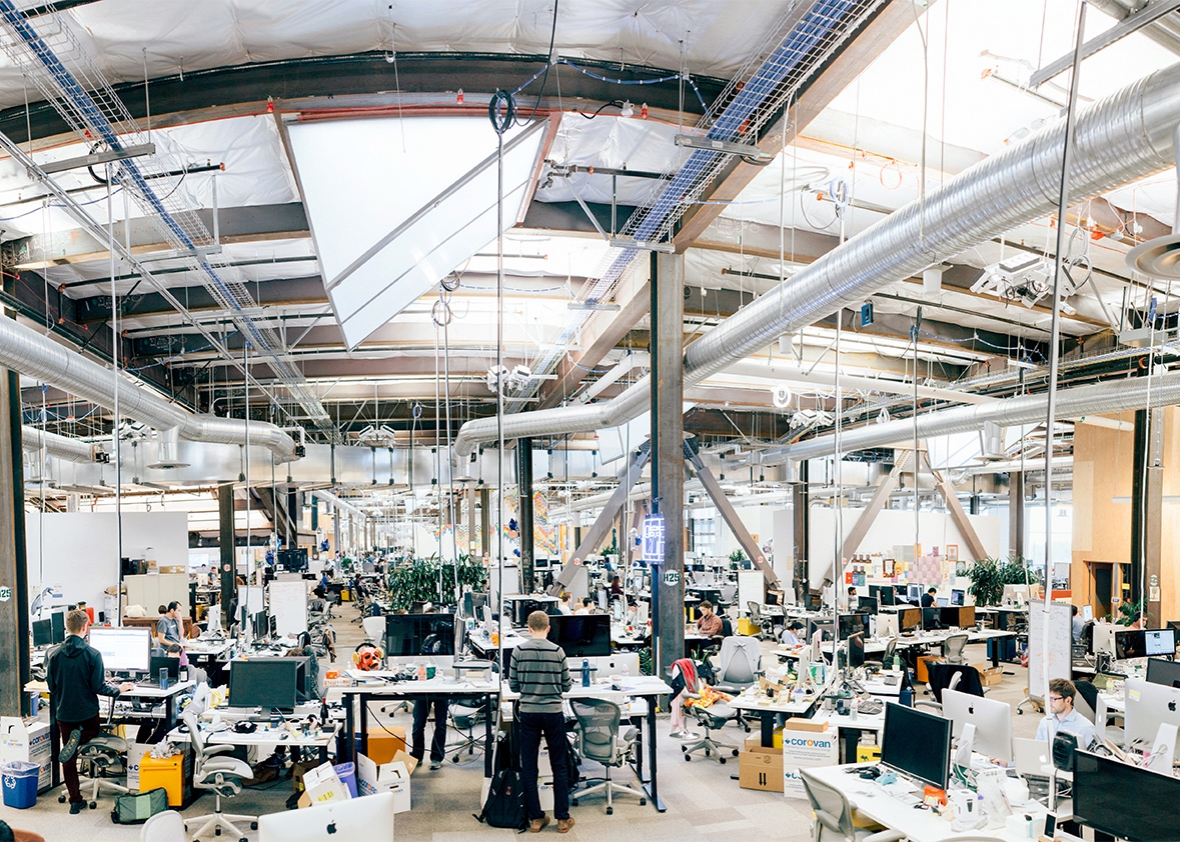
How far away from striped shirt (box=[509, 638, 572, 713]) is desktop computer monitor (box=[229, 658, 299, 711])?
190 centimetres

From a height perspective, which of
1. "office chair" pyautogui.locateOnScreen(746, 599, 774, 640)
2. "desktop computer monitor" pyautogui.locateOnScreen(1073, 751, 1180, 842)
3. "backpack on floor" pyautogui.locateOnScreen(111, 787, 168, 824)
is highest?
"desktop computer monitor" pyautogui.locateOnScreen(1073, 751, 1180, 842)

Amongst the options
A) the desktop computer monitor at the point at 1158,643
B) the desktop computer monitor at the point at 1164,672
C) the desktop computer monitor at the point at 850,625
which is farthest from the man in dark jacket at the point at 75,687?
the desktop computer monitor at the point at 1158,643

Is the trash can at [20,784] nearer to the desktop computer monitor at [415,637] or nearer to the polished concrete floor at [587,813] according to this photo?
the polished concrete floor at [587,813]

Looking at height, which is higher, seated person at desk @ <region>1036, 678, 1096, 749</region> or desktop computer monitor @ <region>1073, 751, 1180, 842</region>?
desktop computer monitor @ <region>1073, 751, 1180, 842</region>

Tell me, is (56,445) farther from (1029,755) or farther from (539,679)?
(1029,755)

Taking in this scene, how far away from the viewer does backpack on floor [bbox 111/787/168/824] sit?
7199 millimetres

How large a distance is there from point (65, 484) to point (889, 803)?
21260 millimetres

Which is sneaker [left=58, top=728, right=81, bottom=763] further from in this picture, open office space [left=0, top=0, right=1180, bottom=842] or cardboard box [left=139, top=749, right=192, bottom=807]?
cardboard box [left=139, top=749, right=192, bottom=807]

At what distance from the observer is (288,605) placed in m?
13.8

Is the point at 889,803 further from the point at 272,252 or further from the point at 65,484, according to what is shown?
the point at 65,484

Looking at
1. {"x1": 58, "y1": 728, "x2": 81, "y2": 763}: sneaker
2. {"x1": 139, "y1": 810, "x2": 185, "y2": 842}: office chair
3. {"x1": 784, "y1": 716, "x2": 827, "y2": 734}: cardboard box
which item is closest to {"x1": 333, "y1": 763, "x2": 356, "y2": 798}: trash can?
{"x1": 139, "y1": 810, "x2": 185, "y2": 842}: office chair

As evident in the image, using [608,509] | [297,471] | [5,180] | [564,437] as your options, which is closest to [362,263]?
[5,180]

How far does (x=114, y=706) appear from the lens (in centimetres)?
830

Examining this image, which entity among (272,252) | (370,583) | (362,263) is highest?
(272,252)
